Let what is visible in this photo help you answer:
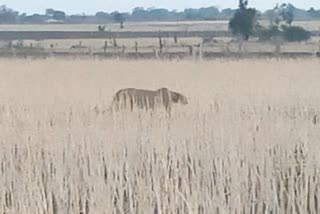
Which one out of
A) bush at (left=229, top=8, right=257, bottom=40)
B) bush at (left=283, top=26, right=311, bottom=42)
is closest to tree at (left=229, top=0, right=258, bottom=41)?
bush at (left=229, top=8, right=257, bottom=40)

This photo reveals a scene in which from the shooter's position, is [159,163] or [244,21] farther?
[244,21]

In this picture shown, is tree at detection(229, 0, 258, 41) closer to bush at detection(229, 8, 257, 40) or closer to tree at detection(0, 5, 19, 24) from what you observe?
bush at detection(229, 8, 257, 40)

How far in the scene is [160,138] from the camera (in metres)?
7.27

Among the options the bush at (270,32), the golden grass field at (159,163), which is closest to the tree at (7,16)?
the bush at (270,32)

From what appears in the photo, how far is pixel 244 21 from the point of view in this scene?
152 ft

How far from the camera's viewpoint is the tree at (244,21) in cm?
4559

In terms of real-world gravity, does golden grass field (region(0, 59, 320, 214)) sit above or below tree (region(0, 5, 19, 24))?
above

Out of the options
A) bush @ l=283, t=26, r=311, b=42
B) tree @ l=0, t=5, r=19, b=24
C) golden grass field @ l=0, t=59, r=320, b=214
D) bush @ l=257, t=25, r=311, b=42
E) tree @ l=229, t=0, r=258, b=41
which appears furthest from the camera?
tree @ l=0, t=5, r=19, b=24

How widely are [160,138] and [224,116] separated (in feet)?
5.17

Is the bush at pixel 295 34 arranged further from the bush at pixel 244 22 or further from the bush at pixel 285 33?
the bush at pixel 244 22

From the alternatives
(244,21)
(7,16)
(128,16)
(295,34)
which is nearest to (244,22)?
(244,21)

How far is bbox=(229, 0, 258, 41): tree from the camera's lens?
45.6 metres

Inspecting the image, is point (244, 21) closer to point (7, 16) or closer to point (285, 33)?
point (285, 33)

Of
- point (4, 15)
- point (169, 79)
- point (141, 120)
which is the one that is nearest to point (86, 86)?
point (169, 79)
